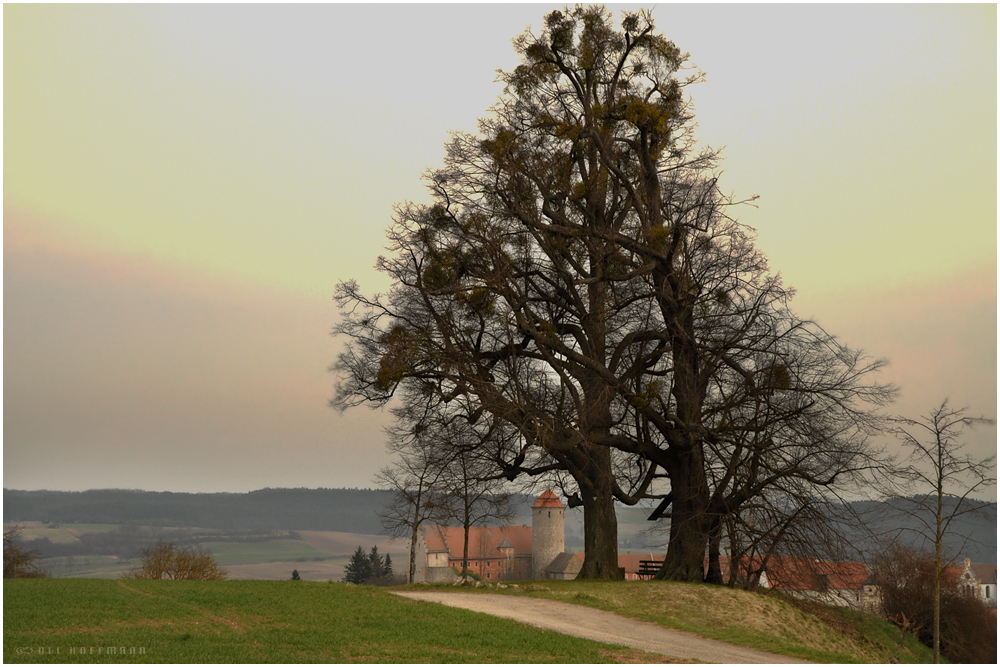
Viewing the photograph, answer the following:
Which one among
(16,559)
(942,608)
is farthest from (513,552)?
(16,559)

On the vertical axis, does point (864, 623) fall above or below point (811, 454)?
below

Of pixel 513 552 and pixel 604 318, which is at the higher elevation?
pixel 604 318

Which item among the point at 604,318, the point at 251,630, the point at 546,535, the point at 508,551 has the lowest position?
the point at 508,551

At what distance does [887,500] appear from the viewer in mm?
17609

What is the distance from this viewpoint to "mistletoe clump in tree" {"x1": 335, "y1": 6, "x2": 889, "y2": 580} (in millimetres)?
20016

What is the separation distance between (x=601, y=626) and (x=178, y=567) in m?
13.6

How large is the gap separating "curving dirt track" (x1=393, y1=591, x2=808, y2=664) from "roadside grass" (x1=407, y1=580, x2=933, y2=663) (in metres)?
0.60

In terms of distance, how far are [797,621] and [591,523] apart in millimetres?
5919

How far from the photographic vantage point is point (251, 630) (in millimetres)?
11719

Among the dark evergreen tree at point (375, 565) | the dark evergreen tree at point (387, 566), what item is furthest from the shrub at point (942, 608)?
the dark evergreen tree at point (387, 566)

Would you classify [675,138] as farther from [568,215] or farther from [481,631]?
[481,631]

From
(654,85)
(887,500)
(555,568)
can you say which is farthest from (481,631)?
(555,568)

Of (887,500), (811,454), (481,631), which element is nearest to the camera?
(481,631)

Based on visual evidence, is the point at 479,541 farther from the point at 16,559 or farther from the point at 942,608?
the point at 16,559
